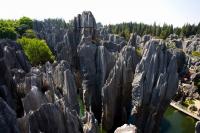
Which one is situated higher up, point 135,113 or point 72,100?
point 72,100

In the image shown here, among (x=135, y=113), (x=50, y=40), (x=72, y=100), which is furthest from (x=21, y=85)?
(x=50, y=40)

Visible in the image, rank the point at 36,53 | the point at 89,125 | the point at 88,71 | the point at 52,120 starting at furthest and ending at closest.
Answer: the point at 36,53 → the point at 88,71 → the point at 89,125 → the point at 52,120

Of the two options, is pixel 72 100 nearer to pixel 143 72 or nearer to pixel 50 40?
pixel 143 72

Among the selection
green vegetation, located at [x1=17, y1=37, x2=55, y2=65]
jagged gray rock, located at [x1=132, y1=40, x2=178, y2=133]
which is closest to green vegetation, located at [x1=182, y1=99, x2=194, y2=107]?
jagged gray rock, located at [x1=132, y1=40, x2=178, y2=133]

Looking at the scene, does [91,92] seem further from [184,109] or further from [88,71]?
[184,109]

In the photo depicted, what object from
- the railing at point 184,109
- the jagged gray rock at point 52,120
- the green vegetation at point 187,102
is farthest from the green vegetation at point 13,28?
the jagged gray rock at point 52,120

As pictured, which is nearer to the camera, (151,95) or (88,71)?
(151,95)

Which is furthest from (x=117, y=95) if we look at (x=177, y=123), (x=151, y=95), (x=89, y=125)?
(x=89, y=125)

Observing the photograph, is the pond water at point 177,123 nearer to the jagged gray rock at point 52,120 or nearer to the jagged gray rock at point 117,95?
the jagged gray rock at point 117,95

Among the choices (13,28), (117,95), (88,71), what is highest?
(13,28)
